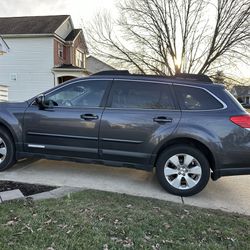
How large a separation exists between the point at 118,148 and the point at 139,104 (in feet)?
2.50

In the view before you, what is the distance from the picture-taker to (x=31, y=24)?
981 inches

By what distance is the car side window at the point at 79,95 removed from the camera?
522 centimetres

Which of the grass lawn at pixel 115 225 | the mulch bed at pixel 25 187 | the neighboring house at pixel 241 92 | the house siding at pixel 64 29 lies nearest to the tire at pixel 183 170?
the grass lawn at pixel 115 225

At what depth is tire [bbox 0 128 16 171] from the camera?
5410 millimetres

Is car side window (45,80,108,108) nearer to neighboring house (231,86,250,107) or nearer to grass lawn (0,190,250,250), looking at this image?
grass lawn (0,190,250,250)

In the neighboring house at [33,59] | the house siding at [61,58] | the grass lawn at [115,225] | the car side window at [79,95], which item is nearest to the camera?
the grass lawn at [115,225]

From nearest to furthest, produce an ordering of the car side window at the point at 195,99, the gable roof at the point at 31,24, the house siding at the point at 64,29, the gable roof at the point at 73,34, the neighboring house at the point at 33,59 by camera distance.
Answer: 1. the car side window at the point at 195,99
2. the neighboring house at the point at 33,59
3. the gable roof at the point at 31,24
4. the house siding at the point at 64,29
5. the gable roof at the point at 73,34

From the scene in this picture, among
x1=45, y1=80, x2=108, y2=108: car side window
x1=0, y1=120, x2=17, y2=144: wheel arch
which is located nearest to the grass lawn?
x1=45, y1=80, x2=108, y2=108: car side window

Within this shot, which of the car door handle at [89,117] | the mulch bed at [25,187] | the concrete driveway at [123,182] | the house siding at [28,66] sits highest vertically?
the house siding at [28,66]

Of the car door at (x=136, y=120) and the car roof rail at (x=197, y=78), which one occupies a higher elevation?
the car roof rail at (x=197, y=78)

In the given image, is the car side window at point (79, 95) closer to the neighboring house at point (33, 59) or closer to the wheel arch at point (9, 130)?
the wheel arch at point (9, 130)

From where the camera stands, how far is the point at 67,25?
26812 mm

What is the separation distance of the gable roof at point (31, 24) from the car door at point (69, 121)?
19535 millimetres

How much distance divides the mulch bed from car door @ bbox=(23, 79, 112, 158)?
0.71 metres
